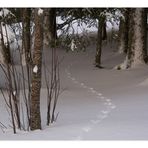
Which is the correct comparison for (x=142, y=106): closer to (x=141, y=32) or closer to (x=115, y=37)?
(x=141, y=32)

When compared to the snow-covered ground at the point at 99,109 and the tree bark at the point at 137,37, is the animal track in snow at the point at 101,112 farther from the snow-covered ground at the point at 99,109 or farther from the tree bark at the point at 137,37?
the tree bark at the point at 137,37

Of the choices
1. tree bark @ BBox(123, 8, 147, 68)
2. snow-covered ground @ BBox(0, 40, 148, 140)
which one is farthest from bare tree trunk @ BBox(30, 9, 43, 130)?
tree bark @ BBox(123, 8, 147, 68)

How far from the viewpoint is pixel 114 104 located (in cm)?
884

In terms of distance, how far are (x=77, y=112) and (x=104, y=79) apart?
19.8ft

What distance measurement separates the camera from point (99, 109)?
26.8 ft

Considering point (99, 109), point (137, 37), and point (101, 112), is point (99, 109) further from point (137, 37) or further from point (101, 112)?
point (137, 37)

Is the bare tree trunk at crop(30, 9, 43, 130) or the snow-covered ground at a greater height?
the bare tree trunk at crop(30, 9, 43, 130)

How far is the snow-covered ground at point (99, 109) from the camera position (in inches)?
231

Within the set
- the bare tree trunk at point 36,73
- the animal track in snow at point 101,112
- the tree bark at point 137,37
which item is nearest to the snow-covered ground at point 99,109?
the animal track in snow at point 101,112

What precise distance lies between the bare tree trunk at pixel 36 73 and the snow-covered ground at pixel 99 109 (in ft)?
0.59

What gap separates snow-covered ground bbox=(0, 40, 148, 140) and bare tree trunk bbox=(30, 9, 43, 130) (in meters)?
0.18

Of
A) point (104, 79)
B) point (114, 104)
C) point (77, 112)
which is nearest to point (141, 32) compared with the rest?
point (104, 79)

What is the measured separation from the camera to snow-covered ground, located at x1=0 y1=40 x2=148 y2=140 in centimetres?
587

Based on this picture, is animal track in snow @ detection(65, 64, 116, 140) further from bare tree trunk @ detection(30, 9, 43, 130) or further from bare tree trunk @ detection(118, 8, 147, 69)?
bare tree trunk @ detection(118, 8, 147, 69)
